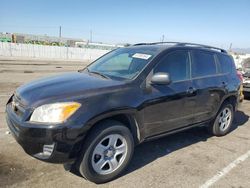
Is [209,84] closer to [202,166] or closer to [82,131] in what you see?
[202,166]

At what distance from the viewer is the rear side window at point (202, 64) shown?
14.8ft

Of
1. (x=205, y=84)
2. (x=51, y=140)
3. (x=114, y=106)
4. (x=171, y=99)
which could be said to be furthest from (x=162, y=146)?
(x=51, y=140)

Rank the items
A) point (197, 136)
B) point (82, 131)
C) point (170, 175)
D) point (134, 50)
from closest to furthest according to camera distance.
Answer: point (82, 131)
point (170, 175)
point (134, 50)
point (197, 136)

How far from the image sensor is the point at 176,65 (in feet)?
13.6

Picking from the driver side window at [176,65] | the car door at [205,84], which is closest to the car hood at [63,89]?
the driver side window at [176,65]

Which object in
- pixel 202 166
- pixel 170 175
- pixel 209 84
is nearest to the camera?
pixel 170 175

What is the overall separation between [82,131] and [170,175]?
5.02ft

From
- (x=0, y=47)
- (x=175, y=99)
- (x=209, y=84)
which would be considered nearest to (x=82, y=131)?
(x=175, y=99)

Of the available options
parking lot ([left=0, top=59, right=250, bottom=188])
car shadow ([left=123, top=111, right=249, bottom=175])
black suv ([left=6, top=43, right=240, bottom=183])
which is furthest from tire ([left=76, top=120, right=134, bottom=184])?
car shadow ([left=123, top=111, right=249, bottom=175])

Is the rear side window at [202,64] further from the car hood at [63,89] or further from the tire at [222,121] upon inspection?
the car hood at [63,89]

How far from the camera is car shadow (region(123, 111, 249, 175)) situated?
3.99 metres

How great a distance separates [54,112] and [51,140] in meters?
0.31

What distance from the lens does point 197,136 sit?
17.6 feet

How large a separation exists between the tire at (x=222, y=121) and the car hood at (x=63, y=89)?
8.97ft
